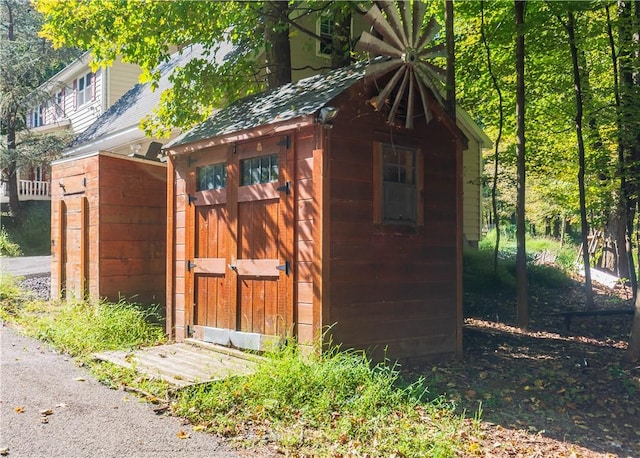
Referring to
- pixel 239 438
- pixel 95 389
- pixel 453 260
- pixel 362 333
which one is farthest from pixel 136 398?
pixel 453 260

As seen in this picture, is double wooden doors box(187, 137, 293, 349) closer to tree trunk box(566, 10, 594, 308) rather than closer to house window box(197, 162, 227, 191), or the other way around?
house window box(197, 162, 227, 191)

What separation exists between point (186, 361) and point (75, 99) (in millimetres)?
19325

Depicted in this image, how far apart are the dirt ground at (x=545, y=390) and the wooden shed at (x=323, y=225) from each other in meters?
0.70

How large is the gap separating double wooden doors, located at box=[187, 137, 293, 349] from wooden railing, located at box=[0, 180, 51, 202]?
18986 mm

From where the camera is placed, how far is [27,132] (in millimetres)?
20812

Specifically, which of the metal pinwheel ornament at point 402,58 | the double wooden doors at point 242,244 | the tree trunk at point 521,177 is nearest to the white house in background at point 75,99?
the double wooden doors at point 242,244

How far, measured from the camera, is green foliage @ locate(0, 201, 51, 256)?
1920 cm

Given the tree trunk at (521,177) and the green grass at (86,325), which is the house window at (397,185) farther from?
the green grass at (86,325)

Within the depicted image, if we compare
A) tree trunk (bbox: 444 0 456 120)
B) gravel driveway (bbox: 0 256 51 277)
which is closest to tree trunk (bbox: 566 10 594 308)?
tree trunk (bbox: 444 0 456 120)

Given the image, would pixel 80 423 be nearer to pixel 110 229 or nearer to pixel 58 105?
pixel 110 229

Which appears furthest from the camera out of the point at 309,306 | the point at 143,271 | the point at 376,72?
the point at 143,271

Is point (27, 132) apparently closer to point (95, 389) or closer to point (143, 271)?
point (143, 271)

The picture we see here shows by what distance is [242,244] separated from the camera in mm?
6203

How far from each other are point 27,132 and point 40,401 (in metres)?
18.8
